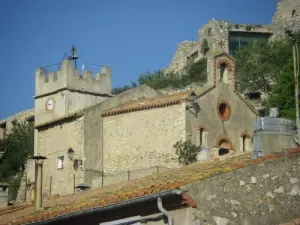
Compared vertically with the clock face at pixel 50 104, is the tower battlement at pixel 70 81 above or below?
above

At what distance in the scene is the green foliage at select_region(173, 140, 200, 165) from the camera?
34.2m

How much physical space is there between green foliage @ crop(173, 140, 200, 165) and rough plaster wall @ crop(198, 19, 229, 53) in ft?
86.3

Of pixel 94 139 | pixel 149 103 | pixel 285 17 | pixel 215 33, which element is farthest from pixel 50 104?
pixel 285 17

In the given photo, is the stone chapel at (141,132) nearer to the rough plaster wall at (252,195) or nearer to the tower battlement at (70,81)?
the tower battlement at (70,81)

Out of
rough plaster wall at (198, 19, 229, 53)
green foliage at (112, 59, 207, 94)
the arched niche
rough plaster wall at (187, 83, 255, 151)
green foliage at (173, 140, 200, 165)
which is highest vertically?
rough plaster wall at (198, 19, 229, 53)

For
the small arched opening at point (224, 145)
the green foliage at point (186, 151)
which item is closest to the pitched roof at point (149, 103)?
the green foliage at point (186, 151)

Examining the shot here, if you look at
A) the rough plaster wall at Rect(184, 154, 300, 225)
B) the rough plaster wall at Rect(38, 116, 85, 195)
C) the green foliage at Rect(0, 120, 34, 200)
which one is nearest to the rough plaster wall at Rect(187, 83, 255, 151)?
the rough plaster wall at Rect(38, 116, 85, 195)

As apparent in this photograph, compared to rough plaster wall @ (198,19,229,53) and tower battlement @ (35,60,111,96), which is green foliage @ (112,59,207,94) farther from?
tower battlement @ (35,60,111,96)

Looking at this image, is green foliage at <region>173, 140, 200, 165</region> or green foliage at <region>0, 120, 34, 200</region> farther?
green foliage at <region>0, 120, 34, 200</region>

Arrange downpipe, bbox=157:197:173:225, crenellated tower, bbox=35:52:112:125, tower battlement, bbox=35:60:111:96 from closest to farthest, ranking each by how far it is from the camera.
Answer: downpipe, bbox=157:197:173:225, crenellated tower, bbox=35:52:112:125, tower battlement, bbox=35:60:111:96

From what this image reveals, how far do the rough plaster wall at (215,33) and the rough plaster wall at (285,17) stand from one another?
4.10 metres

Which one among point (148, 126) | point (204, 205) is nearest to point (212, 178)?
point (204, 205)

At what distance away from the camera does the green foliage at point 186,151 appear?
3419 centimetres

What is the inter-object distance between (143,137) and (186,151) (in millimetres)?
3585
